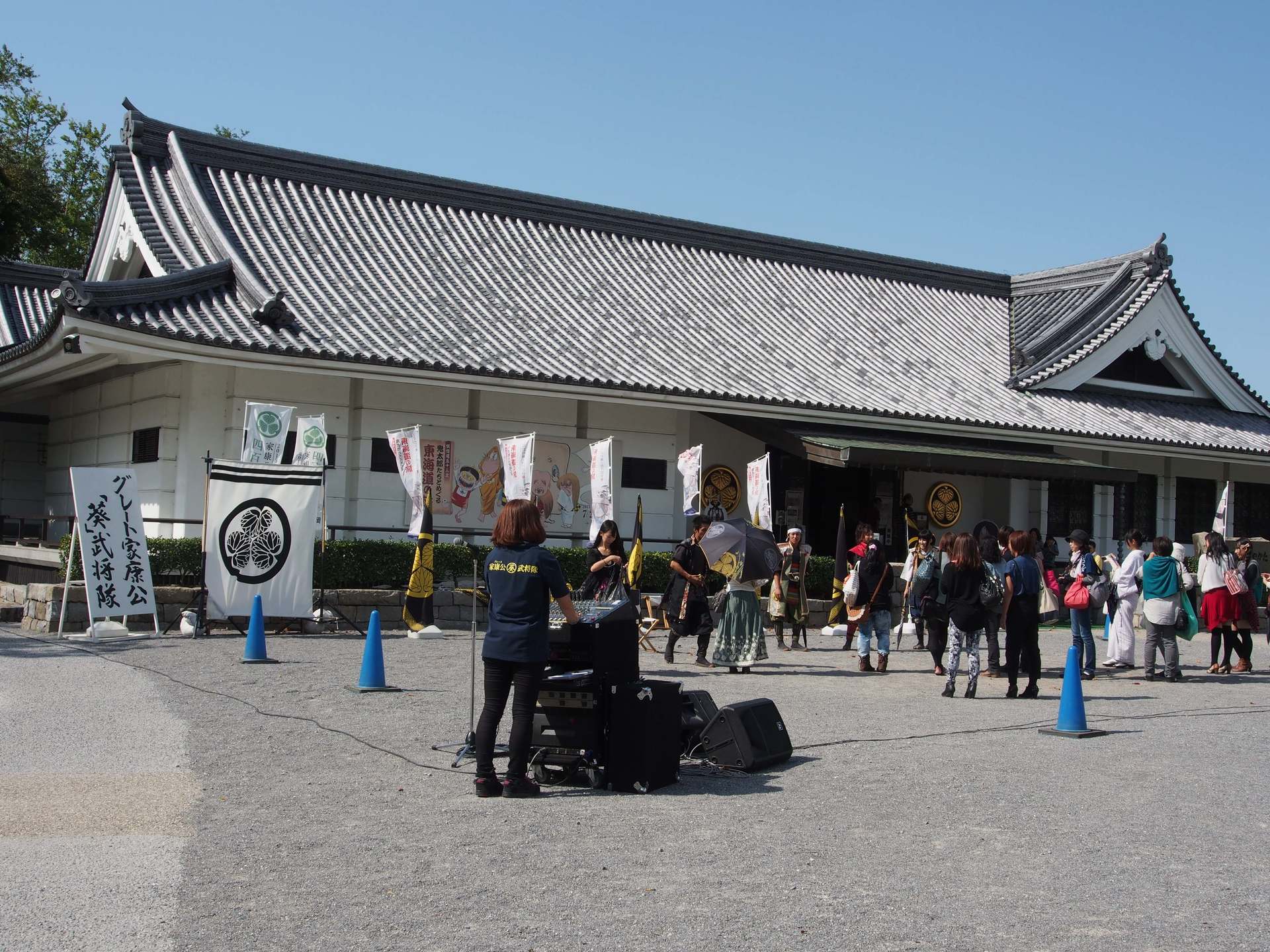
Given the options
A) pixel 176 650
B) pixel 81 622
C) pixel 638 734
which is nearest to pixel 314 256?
pixel 81 622

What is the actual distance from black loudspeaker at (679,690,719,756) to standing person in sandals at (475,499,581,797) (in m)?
1.28

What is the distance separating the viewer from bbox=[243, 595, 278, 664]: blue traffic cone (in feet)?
41.4

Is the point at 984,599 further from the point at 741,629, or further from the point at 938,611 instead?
the point at 741,629

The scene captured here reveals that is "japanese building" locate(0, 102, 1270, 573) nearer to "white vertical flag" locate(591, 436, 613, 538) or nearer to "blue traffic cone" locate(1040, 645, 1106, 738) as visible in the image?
"white vertical flag" locate(591, 436, 613, 538)

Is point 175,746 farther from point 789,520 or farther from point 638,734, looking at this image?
point 789,520

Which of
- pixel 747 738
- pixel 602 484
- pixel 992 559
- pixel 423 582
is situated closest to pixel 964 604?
pixel 992 559

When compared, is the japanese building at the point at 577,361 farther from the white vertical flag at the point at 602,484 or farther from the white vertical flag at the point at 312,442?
the white vertical flag at the point at 602,484

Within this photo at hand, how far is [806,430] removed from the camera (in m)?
21.4

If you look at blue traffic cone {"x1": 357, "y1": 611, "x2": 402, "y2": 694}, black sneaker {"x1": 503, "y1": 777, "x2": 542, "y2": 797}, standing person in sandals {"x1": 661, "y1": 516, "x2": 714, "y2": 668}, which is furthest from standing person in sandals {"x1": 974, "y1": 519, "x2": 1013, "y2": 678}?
black sneaker {"x1": 503, "y1": 777, "x2": 542, "y2": 797}

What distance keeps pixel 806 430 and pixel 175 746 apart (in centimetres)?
1464

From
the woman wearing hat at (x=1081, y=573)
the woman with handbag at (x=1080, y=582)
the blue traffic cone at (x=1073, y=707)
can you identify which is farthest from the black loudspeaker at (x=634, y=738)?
the woman wearing hat at (x=1081, y=573)

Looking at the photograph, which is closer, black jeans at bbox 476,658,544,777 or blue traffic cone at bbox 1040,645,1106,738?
black jeans at bbox 476,658,544,777

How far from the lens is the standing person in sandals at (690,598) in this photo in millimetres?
13781

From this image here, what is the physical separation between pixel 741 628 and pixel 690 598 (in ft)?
2.90
